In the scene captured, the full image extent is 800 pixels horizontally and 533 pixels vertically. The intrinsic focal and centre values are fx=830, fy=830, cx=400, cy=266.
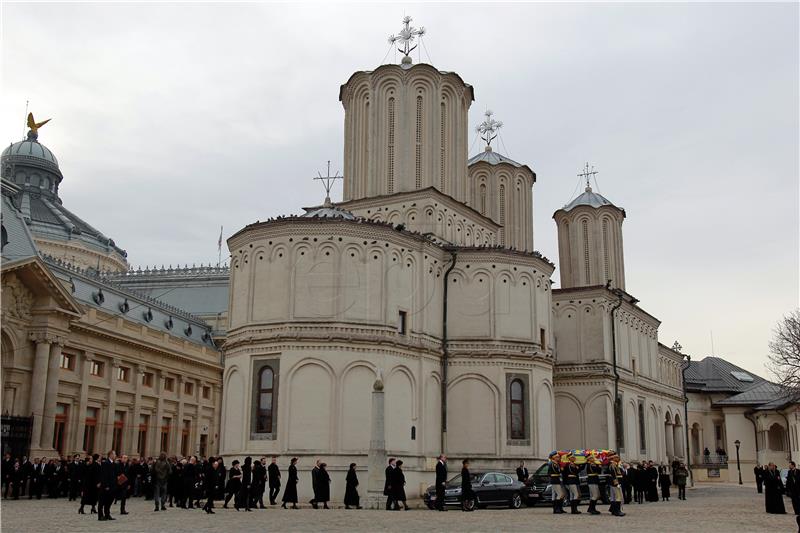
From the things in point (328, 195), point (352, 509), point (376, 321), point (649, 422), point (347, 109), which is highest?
point (347, 109)

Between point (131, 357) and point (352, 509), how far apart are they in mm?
29717

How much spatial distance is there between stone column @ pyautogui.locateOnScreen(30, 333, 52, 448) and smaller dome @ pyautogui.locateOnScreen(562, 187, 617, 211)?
3208 cm

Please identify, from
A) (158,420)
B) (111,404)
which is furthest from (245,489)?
(158,420)

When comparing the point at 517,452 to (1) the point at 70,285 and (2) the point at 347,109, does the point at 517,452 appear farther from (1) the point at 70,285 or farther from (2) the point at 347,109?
(1) the point at 70,285

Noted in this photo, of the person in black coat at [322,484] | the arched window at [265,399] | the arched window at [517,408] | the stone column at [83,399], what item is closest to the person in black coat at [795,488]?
the arched window at [517,408]

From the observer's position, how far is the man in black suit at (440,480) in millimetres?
27359

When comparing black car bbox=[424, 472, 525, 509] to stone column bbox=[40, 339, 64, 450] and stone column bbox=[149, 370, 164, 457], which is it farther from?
A: stone column bbox=[149, 370, 164, 457]

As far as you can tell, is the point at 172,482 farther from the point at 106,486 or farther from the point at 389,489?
the point at 389,489

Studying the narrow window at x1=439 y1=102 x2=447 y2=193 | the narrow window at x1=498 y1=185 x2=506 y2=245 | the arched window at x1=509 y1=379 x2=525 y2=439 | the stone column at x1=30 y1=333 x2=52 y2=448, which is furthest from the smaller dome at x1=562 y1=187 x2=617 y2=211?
the stone column at x1=30 y1=333 x2=52 y2=448

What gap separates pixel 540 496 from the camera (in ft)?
101

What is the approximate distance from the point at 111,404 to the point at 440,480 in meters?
30.0

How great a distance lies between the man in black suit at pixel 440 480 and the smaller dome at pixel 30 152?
59693 mm

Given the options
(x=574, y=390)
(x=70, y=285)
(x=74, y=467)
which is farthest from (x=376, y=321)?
(x=70, y=285)

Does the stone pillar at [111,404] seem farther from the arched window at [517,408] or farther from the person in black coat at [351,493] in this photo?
the person in black coat at [351,493]
